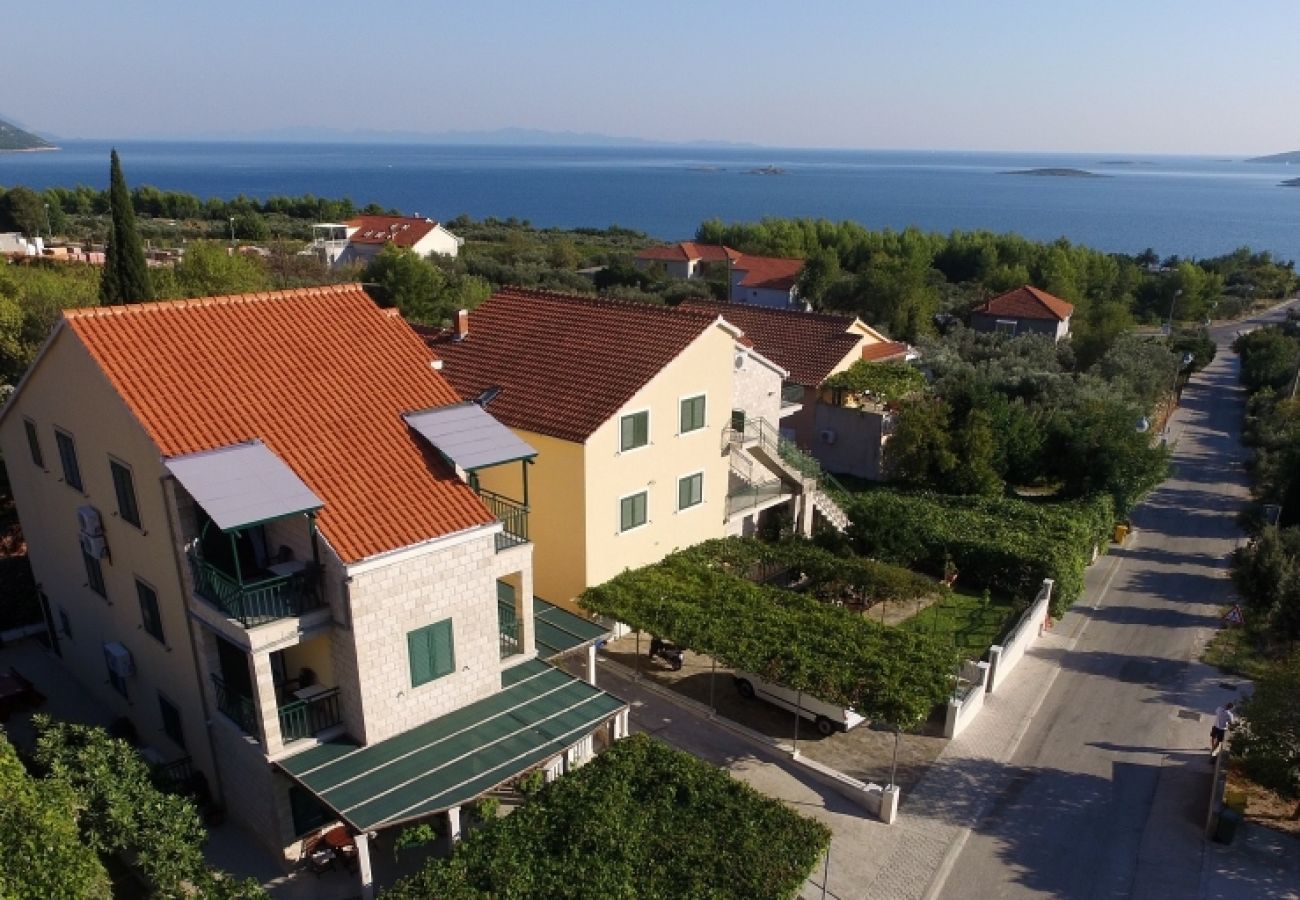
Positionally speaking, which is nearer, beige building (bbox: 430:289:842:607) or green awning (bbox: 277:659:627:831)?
green awning (bbox: 277:659:627:831)

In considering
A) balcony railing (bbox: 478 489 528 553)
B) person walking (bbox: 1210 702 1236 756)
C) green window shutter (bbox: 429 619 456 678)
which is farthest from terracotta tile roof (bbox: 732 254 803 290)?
green window shutter (bbox: 429 619 456 678)

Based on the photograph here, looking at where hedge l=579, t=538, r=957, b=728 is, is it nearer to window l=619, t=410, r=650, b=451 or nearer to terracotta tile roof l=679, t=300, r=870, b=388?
window l=619, t=410, r=650, b=451

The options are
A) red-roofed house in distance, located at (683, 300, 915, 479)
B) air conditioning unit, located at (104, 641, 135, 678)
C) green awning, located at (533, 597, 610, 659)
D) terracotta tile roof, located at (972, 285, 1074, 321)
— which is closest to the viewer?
air conditioning unit, located at (104, 641, 135, 678)

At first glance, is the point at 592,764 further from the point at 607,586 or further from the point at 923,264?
the point at 923,264

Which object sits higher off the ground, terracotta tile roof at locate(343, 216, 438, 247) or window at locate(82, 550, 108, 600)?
terracotta tile roof at locate(343, 216, 438, 247)

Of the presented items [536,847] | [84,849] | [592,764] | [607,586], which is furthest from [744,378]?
[84,849]

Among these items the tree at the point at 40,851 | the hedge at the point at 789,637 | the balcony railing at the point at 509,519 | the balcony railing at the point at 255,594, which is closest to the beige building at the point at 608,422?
the balcony railing at the point at 509,519

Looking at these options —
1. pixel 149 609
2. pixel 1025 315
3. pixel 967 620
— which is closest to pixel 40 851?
pixel 149 609

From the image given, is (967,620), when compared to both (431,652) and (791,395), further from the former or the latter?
(431,652)
